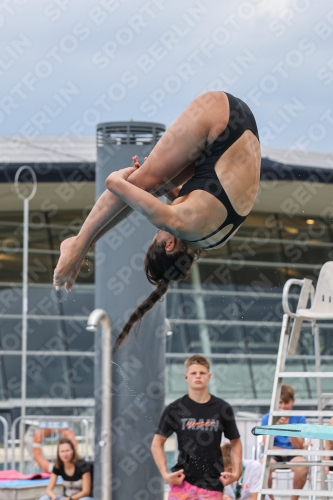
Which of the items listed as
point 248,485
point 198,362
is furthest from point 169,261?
point 248,485

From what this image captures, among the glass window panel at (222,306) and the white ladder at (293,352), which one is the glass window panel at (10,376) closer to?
the glass window panel at (222,306)

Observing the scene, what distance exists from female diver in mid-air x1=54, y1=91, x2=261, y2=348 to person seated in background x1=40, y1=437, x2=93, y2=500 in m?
3.76

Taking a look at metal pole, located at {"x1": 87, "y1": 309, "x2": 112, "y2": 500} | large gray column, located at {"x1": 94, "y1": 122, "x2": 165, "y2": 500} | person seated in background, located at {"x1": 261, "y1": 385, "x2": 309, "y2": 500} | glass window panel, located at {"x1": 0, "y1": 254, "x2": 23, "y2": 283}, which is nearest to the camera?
person seated in background, located at {"x1": 261, "y1": 385, "x2": 309, "y2": 500}

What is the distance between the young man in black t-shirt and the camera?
609 centimetres

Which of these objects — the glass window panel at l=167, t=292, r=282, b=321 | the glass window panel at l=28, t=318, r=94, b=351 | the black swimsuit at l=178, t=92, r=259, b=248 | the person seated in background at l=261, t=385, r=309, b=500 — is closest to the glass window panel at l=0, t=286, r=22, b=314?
the glass window panel at l=28, t=318, r=94, b=351

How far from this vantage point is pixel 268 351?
681 inches

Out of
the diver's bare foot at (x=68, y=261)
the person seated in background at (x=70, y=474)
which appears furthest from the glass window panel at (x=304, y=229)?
the diver's bare foot at (x=68, y=261)

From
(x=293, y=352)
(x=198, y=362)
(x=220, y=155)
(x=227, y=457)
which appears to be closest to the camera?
(x=220, y=155)

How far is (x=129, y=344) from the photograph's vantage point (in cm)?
724

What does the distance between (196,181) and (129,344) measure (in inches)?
138

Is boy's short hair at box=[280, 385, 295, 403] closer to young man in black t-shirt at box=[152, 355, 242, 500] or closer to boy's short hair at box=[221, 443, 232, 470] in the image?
boy's short hair at box=[221, 443, 232, 470]

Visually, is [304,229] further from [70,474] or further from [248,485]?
[70,474]

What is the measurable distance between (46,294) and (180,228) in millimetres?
12581

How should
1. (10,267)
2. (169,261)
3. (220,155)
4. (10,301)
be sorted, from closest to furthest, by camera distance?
1. (220,155)
2. (169,261)
3. (10,301)
4. (10,267)
